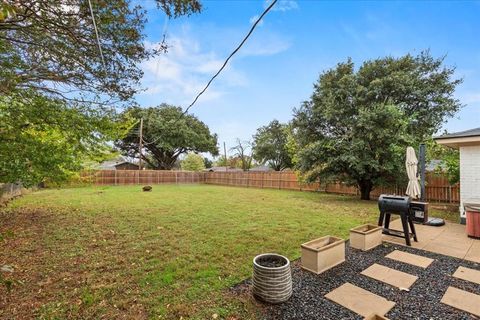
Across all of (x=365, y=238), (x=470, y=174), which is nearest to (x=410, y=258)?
(x=365, y=238)

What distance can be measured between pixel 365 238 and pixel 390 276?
87 cm

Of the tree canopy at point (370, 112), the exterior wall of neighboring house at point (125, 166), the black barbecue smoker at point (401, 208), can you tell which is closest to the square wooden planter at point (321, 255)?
the black barbecue smoker at point (401, 208)

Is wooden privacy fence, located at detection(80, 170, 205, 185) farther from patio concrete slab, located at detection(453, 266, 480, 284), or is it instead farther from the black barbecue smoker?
patio concrete slab, located at detection(453, 266, 480, 284)

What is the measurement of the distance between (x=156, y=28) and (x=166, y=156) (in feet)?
88.0

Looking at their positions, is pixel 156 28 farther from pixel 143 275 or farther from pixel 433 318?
pixel 433 318

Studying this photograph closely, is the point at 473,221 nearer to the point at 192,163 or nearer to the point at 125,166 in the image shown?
the point at 192,163

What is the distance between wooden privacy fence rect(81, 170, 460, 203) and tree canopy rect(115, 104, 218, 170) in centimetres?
455

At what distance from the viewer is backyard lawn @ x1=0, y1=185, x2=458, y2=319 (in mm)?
2314

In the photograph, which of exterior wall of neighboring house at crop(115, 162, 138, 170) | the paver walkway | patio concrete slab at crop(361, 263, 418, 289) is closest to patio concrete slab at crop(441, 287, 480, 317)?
the paver walkway

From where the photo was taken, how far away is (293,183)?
1673cm

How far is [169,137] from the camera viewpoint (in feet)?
85.5

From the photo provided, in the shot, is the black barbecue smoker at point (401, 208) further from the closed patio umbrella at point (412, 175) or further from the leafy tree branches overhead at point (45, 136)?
the leafy tree branches overhead at point (45, 136)

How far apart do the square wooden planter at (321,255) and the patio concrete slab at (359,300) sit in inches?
15.0

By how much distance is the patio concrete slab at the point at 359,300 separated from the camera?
7.43ft
